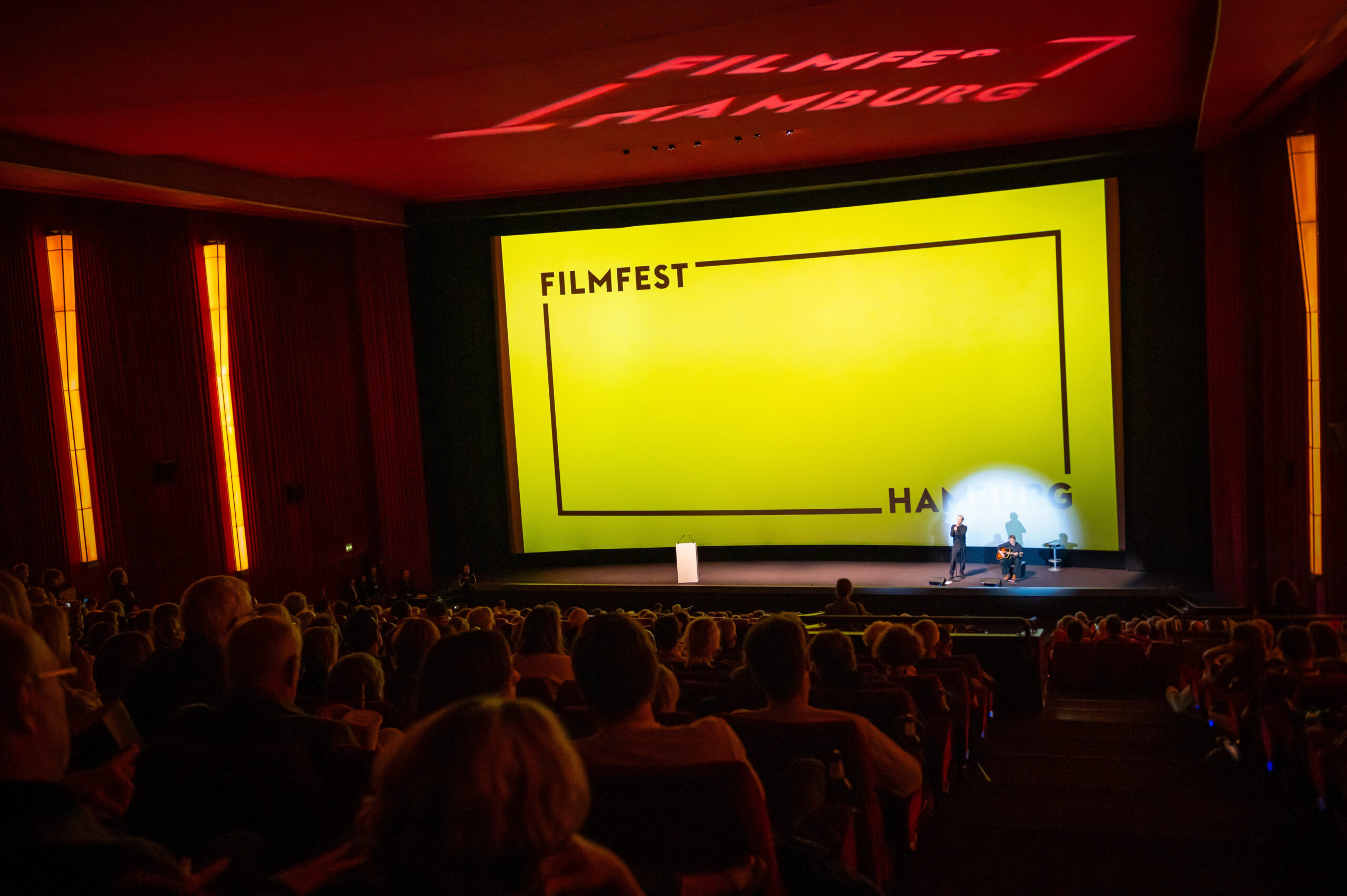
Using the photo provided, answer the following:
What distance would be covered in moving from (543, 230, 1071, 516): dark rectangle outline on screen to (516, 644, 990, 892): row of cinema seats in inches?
305

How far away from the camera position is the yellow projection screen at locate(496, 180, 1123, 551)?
35.9ft

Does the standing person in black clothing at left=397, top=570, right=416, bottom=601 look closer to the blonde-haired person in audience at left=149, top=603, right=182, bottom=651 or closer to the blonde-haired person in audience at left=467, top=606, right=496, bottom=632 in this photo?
the blonde-haired person in audience at left=467, top=606, right=496, bottom=632

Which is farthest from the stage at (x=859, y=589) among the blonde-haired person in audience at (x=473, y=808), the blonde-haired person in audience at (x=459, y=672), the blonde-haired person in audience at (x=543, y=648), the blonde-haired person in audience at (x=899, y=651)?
the blonde-haired person in audience at (x=473, y=808)

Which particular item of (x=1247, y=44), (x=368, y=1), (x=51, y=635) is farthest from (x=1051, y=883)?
(x=1247, y=44)

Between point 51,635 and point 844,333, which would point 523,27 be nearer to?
point 51,635

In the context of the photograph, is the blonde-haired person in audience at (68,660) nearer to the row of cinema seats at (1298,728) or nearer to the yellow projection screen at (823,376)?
the row of cinema seats at (1298,728)

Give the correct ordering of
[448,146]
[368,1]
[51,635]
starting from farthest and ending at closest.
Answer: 1. [448,146]
2. [368,1]
3. [51,635]

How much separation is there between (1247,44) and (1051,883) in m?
5.50

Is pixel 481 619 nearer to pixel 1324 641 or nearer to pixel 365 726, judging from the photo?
pixel 365 726

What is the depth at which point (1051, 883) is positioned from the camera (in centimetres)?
265

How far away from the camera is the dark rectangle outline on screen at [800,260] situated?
35.8 ft

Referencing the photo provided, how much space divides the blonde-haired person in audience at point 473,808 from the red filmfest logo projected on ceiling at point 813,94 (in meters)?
6.26

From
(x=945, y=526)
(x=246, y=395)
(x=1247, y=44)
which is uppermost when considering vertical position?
(x=1247, y=44)

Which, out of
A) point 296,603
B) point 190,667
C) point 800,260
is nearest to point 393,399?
point 800,260
